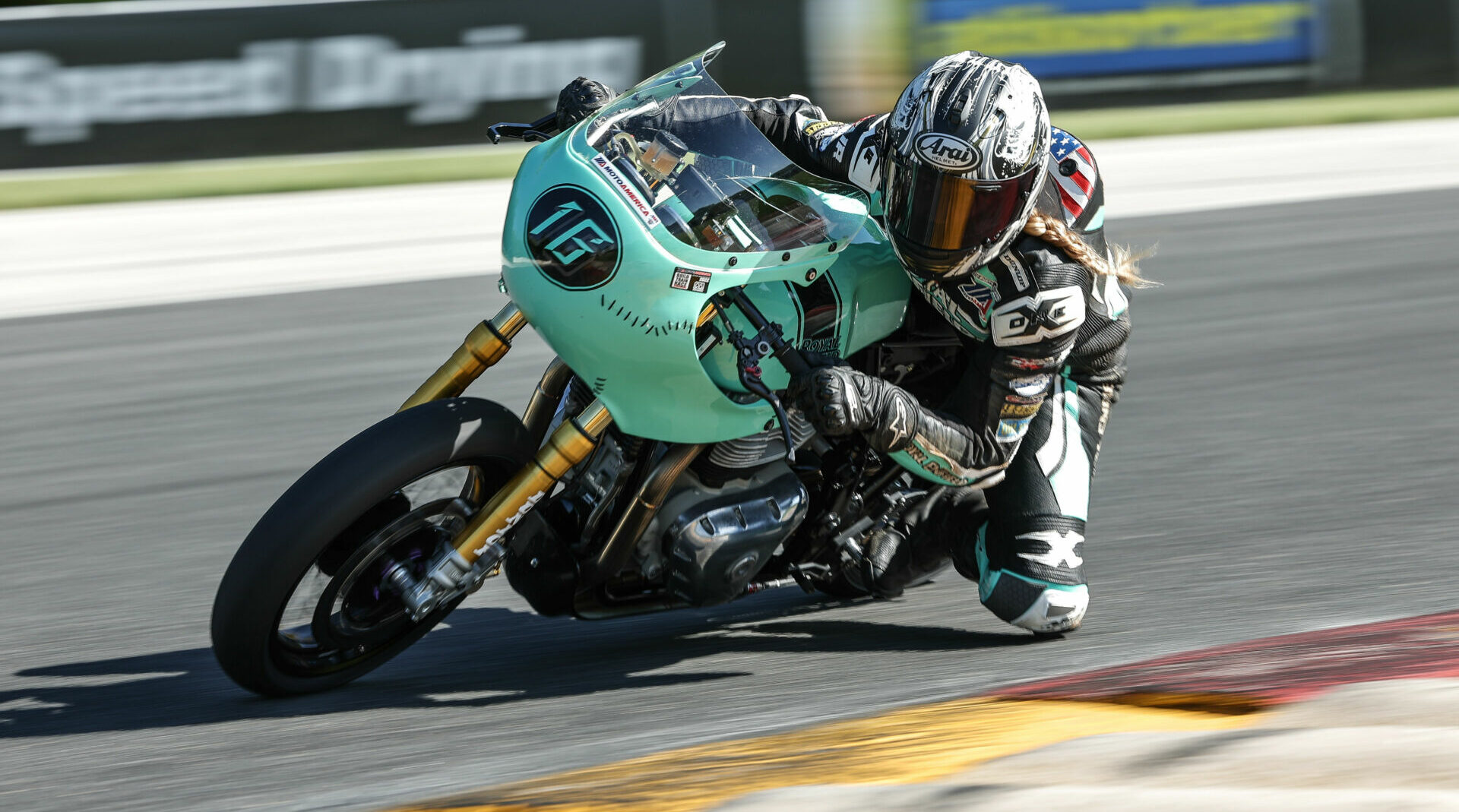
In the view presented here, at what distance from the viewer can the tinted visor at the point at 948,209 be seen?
11.3 ft

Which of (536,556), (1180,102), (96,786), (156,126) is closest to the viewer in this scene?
(96,786)

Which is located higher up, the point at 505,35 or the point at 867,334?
the point at 867,334

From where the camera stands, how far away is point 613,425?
366 cm

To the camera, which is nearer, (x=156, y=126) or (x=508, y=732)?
(x=508, y=732)

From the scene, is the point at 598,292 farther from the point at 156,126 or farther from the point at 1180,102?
the point at 1180,102

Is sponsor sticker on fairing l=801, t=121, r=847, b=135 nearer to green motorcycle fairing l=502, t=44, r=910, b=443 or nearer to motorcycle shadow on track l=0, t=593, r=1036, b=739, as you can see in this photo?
green motorcycle fairing l=502, t=44, r=910, b=443

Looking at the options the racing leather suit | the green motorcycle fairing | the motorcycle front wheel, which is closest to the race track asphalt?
the motorcycle front wheel

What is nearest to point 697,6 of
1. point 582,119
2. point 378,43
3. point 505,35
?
point 505,35

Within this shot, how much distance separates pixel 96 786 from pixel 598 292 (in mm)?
1482

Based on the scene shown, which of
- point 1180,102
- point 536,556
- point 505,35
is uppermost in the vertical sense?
point 536,556

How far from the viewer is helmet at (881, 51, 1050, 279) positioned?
3414 millimetres

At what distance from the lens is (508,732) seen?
137 inches

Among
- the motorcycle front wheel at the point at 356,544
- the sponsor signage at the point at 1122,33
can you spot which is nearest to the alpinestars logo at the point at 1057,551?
the motorcycle front wheel at the point at 356,544

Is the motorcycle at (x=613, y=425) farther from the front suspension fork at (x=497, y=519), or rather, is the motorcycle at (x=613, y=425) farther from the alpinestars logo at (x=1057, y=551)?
the alpinestars logo at (x=1057, y=551)
